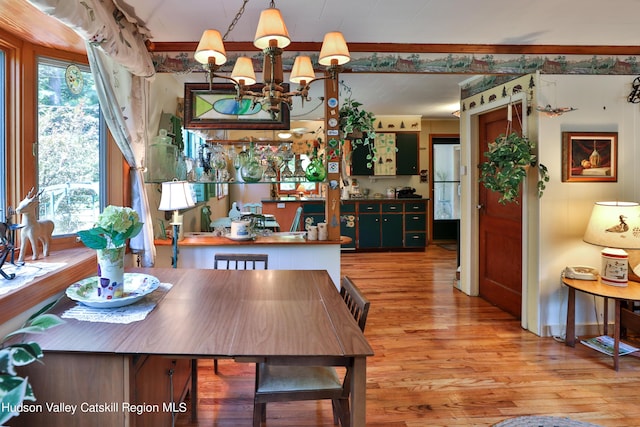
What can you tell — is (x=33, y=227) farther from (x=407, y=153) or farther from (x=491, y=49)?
(x=407, y=153)

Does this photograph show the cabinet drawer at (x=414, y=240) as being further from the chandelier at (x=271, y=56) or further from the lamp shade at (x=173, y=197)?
the chandelier at (x=271, y=56)

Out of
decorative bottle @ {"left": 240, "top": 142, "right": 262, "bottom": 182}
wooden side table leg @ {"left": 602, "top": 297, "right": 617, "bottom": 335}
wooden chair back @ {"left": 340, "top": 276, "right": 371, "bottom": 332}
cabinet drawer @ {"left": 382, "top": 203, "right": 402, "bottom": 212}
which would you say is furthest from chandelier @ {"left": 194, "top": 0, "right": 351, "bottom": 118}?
cabinet drawer @ {"left": 382, "top": 203, "right": 402, "bottom": 212}

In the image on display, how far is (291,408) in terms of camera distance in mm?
2311

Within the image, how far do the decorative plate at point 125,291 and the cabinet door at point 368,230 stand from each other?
16.8 feet

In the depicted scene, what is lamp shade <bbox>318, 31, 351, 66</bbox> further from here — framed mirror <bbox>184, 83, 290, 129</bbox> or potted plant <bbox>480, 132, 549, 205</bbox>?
potted plant <bbox>480, 132, 549, 205</bbox>

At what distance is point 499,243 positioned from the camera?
4.07m

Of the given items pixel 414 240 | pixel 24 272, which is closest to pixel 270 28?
pixel 24 272

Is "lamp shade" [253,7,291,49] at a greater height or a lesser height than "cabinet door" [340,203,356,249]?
greater

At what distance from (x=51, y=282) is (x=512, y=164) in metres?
3.25

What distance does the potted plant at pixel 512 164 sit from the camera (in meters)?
3.26

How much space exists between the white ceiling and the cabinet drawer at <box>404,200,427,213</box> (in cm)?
383

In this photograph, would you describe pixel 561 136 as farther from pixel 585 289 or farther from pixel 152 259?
pixel 152 259

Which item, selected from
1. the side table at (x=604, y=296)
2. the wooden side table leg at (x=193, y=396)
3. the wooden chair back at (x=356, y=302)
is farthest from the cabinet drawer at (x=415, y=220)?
the wooden side table leg at (x=193, y=396)

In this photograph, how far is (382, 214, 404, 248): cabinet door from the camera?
22.9 feet
